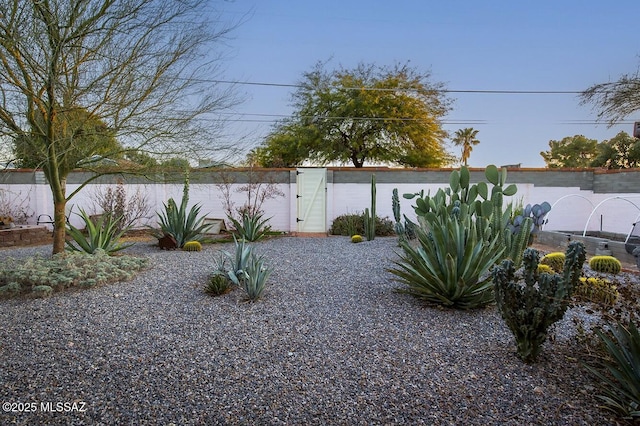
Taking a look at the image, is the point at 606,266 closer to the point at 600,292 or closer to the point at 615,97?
the point at 600,292

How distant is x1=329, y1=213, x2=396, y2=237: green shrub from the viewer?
425 inches

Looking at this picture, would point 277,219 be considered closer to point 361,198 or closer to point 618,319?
point 361,198

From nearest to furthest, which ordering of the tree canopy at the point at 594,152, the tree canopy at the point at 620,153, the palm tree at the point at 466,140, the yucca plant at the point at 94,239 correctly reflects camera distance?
the yucca plant at the point at 94,239, the tree canopy at the point at 620,153, the tree canopy at the point at 594,152, the palm tree at the point at 466,140

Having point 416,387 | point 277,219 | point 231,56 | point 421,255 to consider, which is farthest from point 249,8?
point 277,219

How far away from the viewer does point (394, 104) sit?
17.5 meters

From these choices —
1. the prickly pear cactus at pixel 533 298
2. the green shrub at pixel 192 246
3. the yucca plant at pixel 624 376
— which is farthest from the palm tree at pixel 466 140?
the yucca plant at pixel 624 376

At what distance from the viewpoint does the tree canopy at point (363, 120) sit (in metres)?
17.5

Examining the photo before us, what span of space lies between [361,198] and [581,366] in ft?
30.1

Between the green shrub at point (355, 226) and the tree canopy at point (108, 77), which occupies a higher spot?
the tree canopy at point (108, 77)

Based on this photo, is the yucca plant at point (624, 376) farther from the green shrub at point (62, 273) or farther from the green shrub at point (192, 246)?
the green shrub at point (192, 246)

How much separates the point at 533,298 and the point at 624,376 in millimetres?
680

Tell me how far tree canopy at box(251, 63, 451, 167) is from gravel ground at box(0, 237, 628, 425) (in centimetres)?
1404

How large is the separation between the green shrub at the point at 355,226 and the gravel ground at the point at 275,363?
6.33m

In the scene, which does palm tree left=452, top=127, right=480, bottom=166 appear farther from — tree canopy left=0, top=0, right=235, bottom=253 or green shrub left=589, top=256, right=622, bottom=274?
tree canopy left=0, top=0, right=235, bottom=253
